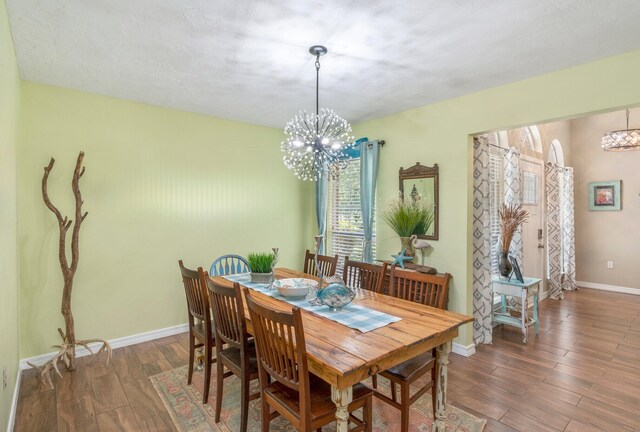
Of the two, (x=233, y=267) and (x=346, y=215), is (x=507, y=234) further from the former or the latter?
(x=233, y=267)

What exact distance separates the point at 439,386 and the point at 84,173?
367cm

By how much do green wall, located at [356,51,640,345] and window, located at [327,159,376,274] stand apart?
0.43m

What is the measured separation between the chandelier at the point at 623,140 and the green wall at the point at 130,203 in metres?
5.08

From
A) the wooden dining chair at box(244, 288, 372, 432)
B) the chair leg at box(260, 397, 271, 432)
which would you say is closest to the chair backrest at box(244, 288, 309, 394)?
the wooden dining chair at box(244, 288, 372, 432)

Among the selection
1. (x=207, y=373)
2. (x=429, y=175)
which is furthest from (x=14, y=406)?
(x=429, y=175)

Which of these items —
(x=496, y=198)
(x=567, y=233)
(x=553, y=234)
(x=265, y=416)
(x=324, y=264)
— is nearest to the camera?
(x=265, y=416)

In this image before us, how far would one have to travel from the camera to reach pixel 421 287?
8.16ft

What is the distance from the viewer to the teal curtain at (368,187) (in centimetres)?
426

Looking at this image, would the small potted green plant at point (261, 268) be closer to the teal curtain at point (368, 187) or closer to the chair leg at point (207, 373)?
the chair leg at point (207, 373)

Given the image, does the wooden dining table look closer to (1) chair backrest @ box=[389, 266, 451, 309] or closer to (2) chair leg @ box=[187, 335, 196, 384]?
(1) chair backrest @ box=[389, 266, 451, 309]

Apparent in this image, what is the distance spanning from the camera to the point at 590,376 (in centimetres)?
291

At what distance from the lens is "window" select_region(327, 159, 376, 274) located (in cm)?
470

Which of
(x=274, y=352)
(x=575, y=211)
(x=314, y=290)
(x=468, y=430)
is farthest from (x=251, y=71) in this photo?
(x=575, y=211)

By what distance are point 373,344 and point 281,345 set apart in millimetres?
467
